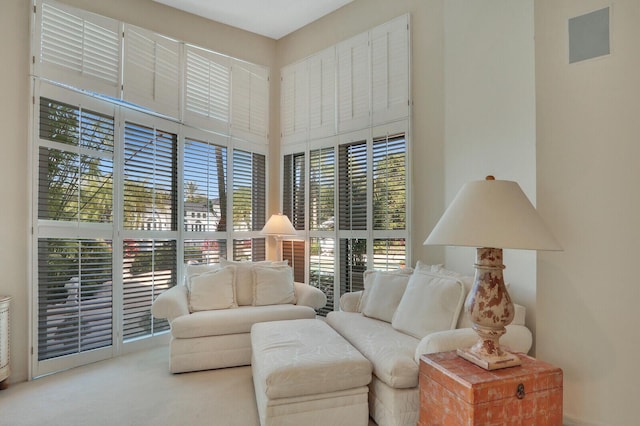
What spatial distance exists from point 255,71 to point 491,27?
2862 millimetres

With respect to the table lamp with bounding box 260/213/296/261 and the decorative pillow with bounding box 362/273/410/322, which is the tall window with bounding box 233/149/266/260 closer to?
the table lamp with bounding box 260/213/296/261

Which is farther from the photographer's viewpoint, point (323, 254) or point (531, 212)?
point (323, 254)

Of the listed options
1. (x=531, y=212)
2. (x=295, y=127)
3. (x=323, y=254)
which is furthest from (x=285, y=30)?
(x=531, y=212)

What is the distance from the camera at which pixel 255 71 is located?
456 centimetres

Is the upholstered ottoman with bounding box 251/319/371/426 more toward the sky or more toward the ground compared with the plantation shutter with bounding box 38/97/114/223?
more toward the ground

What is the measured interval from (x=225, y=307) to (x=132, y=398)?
1049 mm

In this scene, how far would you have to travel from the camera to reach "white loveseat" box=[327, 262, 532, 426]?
197cm

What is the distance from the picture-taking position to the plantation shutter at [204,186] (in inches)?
155

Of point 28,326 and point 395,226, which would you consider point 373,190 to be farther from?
point 28,326

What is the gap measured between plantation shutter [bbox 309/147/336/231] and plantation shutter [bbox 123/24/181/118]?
1638mm

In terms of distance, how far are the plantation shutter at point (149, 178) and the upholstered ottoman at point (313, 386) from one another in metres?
2.12

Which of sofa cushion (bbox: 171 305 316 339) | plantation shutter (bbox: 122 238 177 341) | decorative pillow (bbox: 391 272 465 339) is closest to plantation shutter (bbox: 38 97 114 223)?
plantation shutter (bbox: 122 238 177 341)

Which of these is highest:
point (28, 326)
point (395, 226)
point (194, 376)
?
point (395, 226)

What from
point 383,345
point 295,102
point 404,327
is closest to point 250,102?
point 295,102
